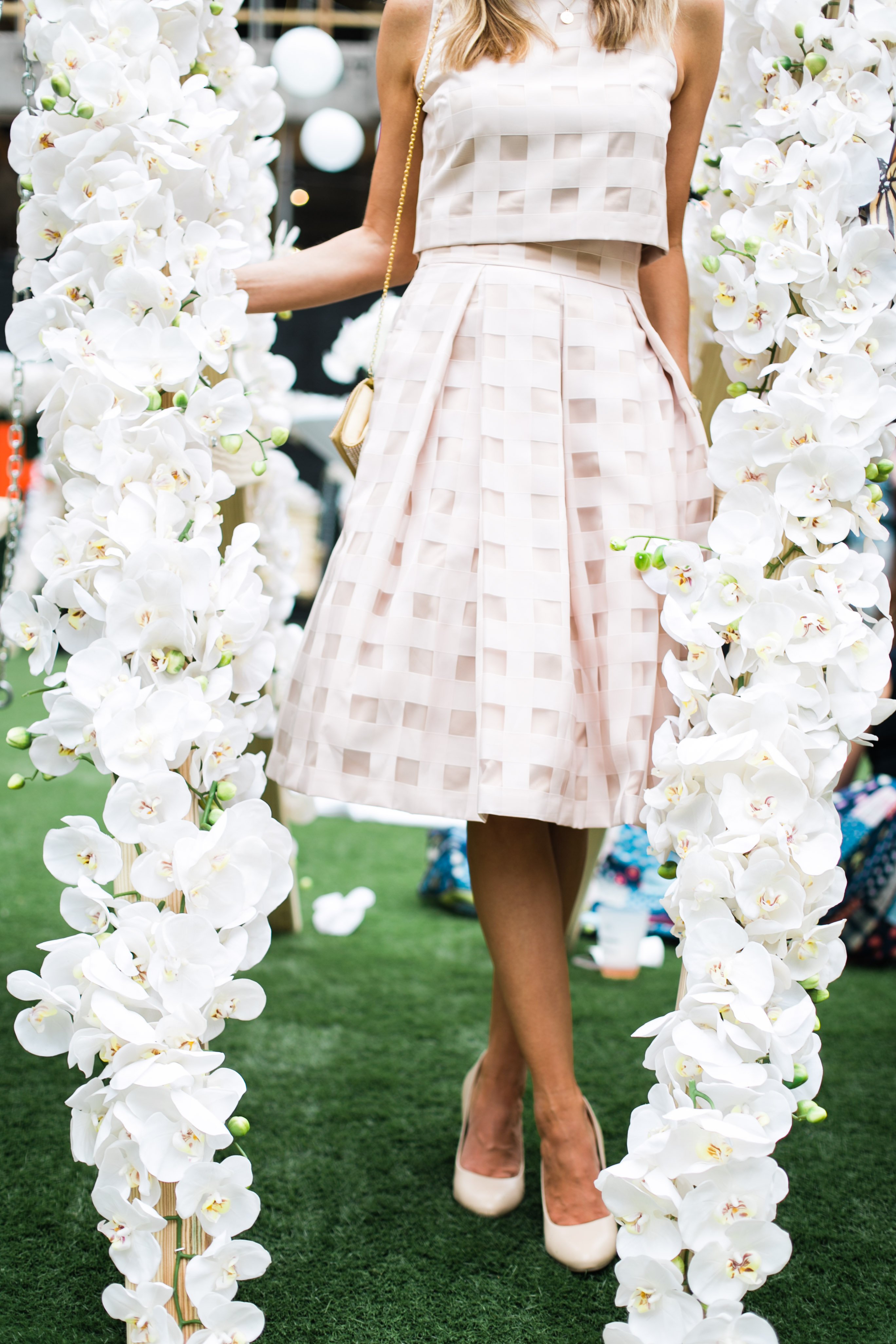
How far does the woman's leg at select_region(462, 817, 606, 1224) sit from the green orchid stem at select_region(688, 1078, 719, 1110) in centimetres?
33

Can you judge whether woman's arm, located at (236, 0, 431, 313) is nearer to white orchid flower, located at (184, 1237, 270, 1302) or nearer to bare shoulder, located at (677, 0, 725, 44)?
bare shoulder, located at (677, 0, 725, 44)

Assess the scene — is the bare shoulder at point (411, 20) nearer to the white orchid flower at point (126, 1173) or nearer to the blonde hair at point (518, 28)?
the blonde hair at point (518, 28)

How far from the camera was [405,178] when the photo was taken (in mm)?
1308

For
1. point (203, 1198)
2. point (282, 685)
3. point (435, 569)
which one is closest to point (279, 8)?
point (282, 685)

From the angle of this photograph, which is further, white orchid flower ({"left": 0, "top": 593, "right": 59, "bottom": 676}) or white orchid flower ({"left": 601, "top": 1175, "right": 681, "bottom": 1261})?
white orchid flower ({"left": 0, "top": 593, "right": 59, "bottom": 676})

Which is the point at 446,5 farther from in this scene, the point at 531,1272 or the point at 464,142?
the point at 531,1272

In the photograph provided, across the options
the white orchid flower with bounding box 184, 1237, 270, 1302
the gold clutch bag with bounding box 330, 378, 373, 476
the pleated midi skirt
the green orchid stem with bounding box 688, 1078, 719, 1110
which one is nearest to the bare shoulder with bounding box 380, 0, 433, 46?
the pleated midi skirt

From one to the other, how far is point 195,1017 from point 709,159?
1.12 m

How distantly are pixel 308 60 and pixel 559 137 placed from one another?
3683 mm

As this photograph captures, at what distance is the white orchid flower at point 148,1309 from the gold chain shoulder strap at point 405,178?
936 millimetres

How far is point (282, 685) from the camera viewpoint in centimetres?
209

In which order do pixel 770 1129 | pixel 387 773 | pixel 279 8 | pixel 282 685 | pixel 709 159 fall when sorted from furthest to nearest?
pixel 279 8 < pixel 282 685 < pixel 709 159 < pixel 387 773 < pixel 770 1129

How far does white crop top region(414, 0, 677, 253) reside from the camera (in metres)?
1.15

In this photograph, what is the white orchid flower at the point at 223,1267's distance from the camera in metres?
0.89
